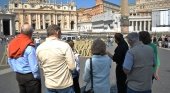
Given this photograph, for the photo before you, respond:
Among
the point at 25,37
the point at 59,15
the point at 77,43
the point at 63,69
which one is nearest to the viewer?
the point at 63,69

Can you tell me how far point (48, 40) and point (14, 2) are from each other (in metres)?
A: 124

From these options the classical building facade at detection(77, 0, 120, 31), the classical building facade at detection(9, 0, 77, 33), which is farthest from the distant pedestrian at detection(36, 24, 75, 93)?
the classical building facade at detection(77, 0, 120, 31)

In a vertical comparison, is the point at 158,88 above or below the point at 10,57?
below

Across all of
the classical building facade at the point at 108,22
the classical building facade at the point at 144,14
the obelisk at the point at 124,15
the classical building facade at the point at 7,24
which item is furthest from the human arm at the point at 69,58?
the classical building facade at the point at 108,22

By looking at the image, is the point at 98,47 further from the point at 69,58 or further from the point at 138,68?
the point at 138,68

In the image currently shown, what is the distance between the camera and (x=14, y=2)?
12475cm

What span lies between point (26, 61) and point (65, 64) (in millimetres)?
890

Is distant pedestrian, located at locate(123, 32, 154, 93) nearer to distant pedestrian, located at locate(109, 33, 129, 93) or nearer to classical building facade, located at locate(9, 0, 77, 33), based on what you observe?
distant pedestrian, located at locate(109, 33, 129, 93)

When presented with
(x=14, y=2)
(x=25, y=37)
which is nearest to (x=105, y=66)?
(x=25, y=37)

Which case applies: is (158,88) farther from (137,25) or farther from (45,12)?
(45,12)

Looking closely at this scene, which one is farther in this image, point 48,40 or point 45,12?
point 45,12

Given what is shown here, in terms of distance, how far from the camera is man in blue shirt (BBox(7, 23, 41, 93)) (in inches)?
196

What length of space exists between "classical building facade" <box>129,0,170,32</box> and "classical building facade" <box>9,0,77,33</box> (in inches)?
983

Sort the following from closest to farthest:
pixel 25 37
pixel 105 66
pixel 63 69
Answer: pixel 63 69
pixel 105 66
pixel 25 37
